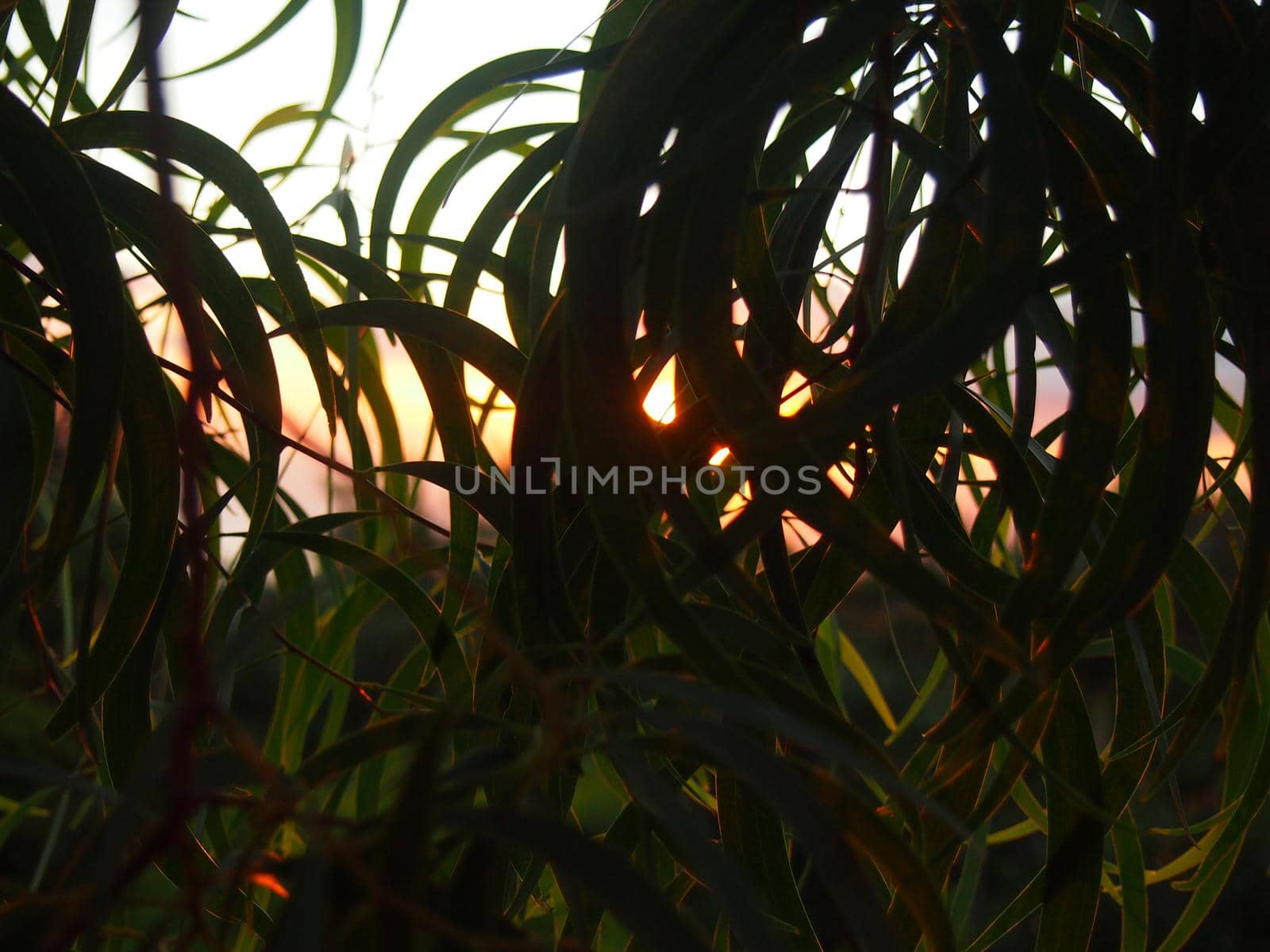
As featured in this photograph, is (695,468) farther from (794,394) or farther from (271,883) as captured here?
(271,883)

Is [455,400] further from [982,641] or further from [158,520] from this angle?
[982,641]

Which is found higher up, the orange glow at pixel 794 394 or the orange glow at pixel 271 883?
the orange glow at pixel 794 394

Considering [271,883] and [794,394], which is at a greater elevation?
[794,394]

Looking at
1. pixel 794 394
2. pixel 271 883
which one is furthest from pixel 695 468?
pixel 271 883

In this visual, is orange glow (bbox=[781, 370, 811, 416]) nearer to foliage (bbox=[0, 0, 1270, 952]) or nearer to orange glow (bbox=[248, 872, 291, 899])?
foliage (bbox=[0, 0, 1270, 952])

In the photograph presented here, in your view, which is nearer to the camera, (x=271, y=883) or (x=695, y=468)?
(x=271, y=883)

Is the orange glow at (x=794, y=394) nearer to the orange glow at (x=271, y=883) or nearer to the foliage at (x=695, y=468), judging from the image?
the foliage at (x=695, y=468)

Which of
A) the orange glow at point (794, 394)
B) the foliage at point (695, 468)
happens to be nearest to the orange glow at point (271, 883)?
the foliage at point (695, 468)

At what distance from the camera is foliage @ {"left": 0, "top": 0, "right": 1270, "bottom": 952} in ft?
0.63

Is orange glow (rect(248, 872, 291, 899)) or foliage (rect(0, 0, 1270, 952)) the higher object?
foliage (rect(0, 0, 1270, 952))

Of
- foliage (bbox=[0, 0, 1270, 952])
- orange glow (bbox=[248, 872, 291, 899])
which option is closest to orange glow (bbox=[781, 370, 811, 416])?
foliage (bbox=[0, 0, 1270, 952])

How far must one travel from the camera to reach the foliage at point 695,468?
0.63 ft

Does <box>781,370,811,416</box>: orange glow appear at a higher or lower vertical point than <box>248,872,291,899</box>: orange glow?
higher

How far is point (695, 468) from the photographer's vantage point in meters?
A: 0.32
